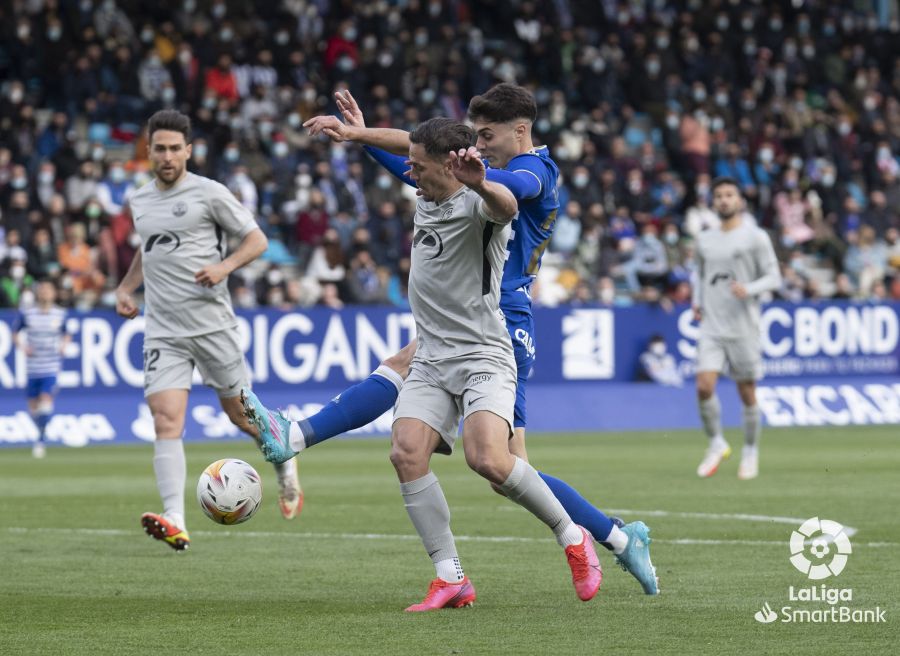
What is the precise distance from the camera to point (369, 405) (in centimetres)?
793

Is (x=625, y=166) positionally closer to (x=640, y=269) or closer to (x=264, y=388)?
(x=640, y=269)

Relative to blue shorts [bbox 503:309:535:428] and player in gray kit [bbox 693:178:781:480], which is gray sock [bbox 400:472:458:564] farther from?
player in gray kit [bbox 693:178:781:480]

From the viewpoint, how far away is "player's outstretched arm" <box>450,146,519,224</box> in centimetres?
650

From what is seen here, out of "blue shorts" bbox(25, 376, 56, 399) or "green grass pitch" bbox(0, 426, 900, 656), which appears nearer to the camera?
"green grass pitch" bbox(0, 426, 900, 656)

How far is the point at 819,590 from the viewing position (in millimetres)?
7617

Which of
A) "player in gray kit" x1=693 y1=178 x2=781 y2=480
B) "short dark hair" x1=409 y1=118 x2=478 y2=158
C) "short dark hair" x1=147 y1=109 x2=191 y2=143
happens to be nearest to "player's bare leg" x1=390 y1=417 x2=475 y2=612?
"short dark hair" x1=409 y1=118 x2=478 y2=158

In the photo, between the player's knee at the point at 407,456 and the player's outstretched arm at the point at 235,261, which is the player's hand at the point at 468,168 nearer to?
the player's knee at the point at 407,456

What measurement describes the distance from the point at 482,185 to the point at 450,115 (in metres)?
21.7

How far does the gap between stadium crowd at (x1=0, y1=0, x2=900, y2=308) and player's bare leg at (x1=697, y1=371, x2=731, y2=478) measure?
9.13 metres

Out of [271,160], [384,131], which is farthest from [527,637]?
[271,160]

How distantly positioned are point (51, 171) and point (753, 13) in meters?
17.2

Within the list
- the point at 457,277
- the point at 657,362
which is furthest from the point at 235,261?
the point at 657,362

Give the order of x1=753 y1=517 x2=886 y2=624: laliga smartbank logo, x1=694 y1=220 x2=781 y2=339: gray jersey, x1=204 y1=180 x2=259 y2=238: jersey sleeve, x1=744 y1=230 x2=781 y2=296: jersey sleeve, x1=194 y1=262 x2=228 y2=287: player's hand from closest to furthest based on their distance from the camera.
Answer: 1. x1=753 y1=517 x2=886 y2=624: laliga smartbank logo
2. x1=194 y1=262 x2=228 y2=287: player's hand
3. x1=204 y1=180 x2=259 y2=238: jersey sleeve
4. x1=744 y1=230 x2=781 y2=296: jersey sleeve
5. x1=694 y1=220 x2=781 y2=339: gray jersey

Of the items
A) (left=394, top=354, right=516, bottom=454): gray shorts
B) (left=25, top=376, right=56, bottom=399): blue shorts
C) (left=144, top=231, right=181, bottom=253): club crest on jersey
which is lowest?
(left=25, top=376, right=56, bottom=399): blue shorts
